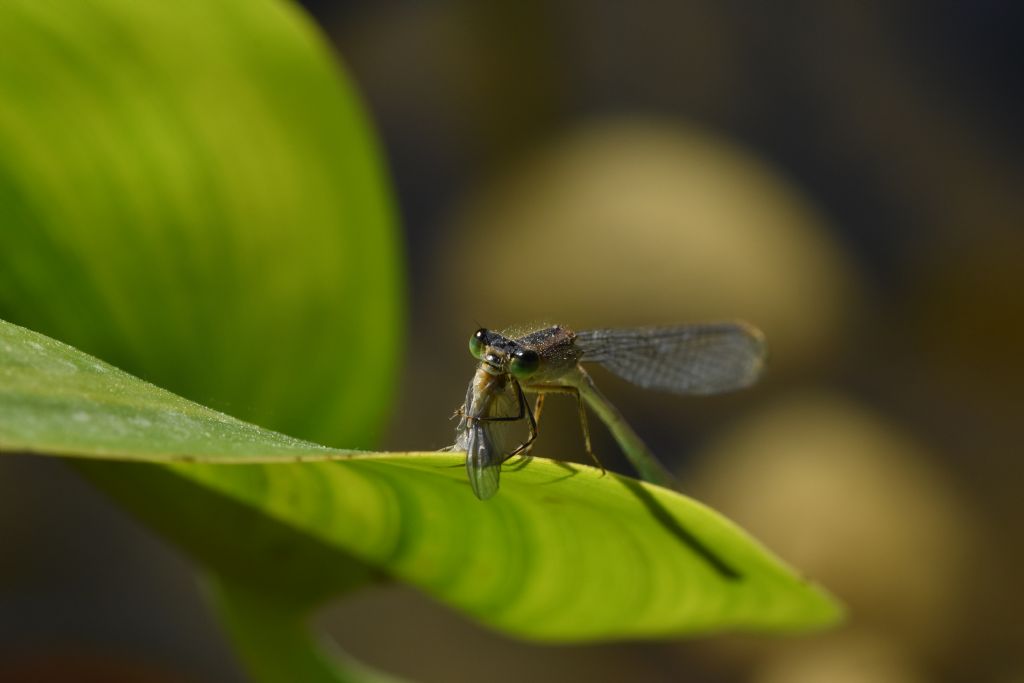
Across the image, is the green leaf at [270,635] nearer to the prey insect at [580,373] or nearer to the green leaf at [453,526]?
the green leaf at [453,526]

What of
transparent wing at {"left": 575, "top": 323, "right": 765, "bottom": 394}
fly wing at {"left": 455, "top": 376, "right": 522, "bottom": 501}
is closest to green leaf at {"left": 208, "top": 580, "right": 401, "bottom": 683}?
fly wing at {"left": 455, "top": 376, "right": 522, "bottom": 501}

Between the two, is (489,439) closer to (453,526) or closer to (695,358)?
(453,526)

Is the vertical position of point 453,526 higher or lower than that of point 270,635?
higher

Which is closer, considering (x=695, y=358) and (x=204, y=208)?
(x=204, y=208)

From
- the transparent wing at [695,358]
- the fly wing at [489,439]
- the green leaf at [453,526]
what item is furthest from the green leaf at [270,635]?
the transparent wing at [695,358]

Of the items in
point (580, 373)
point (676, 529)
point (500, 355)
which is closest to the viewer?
point (676, 529)

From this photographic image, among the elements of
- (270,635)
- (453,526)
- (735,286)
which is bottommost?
(270,635)

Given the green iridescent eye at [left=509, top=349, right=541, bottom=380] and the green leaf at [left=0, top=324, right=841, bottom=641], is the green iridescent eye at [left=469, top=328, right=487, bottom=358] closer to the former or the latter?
the green iridescent eye at [left=509, top=349, right=541, bottom=380]

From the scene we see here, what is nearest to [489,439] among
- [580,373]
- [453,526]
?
[453,526]
